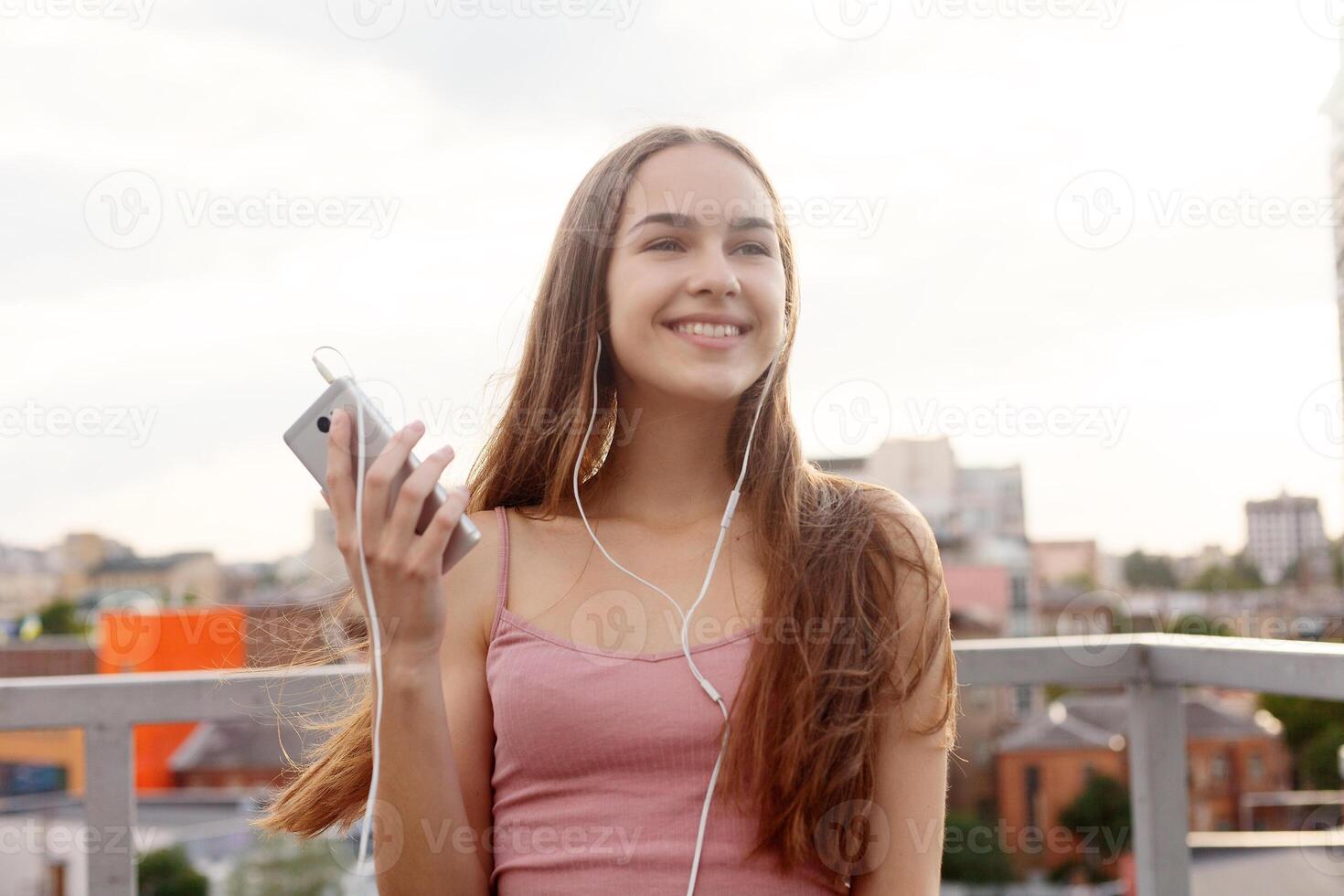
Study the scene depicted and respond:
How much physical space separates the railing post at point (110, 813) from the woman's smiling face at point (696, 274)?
0.98 meters

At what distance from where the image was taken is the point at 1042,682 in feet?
6.12

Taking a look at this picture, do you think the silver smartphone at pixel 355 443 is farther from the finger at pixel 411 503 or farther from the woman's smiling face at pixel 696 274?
the woman's smiling face at pixel 696 274

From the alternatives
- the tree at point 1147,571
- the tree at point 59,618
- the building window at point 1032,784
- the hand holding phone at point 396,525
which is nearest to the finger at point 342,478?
the hand holding phone at point 396,525

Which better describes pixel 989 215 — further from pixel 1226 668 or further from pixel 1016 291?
pixel 1226 668

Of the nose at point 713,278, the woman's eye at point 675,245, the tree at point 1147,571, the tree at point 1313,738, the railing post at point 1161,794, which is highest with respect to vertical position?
the woman's eye at point 675,245

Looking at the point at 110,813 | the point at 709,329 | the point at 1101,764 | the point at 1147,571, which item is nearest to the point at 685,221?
the point at 709,329

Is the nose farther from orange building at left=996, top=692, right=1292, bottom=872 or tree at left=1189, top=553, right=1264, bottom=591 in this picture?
orange building at left=996, top=692, right=1292, bottom=872

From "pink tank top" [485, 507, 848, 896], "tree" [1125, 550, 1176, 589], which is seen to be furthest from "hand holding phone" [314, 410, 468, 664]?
"tree" [1125, 550, 1176, 589]

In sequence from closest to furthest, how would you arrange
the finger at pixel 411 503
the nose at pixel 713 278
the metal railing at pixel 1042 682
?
1. the finger at pixel 411 503
2. the nose at pixel 713 278
3. the metal railing at pixel 1042 682

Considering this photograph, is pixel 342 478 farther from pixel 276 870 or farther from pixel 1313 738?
pixel 1313 738

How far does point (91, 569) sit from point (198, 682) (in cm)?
4164

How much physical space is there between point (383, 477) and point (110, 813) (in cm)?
96

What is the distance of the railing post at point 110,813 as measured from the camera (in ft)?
5.33

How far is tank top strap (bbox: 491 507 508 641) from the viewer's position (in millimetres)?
1344
